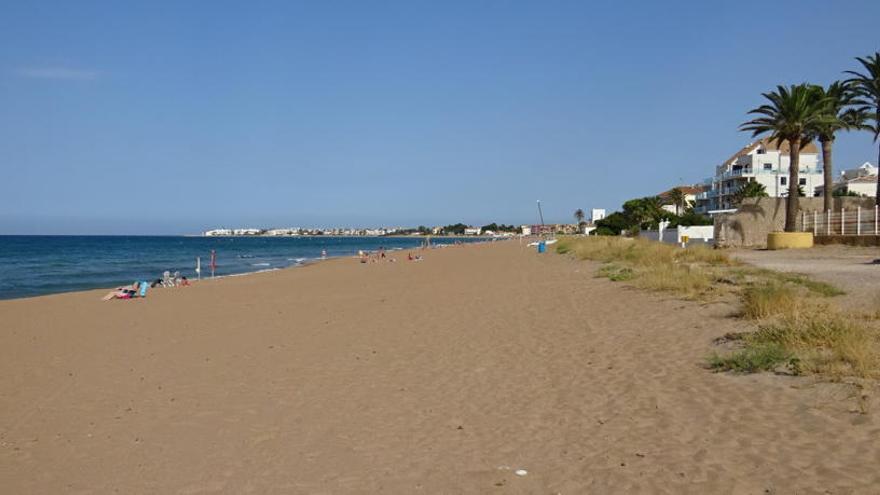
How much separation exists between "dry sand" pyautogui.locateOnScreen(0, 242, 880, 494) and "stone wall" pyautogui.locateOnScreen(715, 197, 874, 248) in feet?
92.4

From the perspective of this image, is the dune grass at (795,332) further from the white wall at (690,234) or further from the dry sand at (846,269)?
the white wall at (690,234)

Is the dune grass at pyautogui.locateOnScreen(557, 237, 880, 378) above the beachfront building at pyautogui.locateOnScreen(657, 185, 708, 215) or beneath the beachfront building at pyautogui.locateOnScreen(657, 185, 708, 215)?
beneath

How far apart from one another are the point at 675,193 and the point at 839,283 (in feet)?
279

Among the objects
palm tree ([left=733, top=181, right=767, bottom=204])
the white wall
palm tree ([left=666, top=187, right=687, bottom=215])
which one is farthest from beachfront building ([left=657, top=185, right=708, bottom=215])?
the white wall

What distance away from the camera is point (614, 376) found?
8.23 meters

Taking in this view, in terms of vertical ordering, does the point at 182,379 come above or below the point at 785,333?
below

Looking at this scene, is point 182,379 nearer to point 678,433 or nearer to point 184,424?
point 184,424

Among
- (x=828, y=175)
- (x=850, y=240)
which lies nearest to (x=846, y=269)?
(x=850, y=240)

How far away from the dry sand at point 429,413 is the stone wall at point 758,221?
28174mm

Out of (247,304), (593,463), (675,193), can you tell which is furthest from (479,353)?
(675,193)

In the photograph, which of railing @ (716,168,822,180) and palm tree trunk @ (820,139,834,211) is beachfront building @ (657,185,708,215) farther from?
palm tree trunk @ (820,139,834,211)

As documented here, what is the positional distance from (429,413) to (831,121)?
36.4 m

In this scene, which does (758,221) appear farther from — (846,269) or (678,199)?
(678,199)

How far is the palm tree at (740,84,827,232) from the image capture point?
36.5 m
